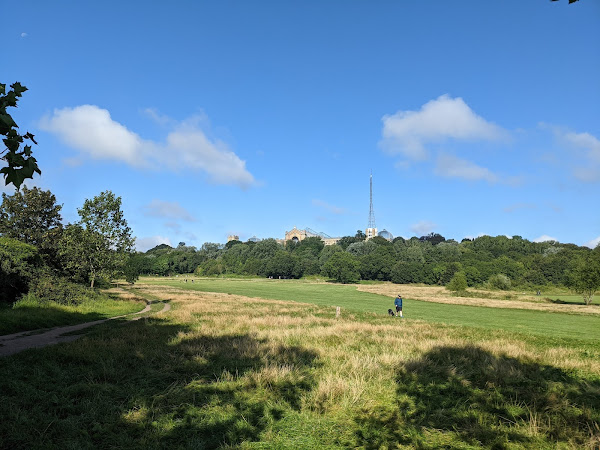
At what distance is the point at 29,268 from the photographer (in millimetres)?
25062

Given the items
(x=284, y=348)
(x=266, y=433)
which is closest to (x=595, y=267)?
(x=284, y=348)

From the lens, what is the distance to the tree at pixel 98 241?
31.2 metres

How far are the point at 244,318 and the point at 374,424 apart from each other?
1780 cm

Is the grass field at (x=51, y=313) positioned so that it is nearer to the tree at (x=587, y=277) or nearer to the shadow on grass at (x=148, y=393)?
the shadow on grass at (x=148, y=393)

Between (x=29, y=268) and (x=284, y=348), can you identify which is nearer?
(x=284, y=348)

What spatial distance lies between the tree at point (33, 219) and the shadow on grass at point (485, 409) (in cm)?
3277

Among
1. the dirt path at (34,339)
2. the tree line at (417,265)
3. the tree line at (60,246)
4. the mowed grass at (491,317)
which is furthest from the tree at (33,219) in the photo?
the tree line at (417,265)

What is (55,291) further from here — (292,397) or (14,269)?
(292,397)

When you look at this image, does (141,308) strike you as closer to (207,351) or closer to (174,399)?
(207,351)

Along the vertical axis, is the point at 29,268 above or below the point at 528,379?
above

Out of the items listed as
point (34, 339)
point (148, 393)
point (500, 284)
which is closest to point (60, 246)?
point (34, 339)

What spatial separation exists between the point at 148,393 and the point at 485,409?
8115mm

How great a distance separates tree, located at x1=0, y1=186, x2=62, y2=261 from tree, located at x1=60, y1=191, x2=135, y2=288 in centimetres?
171

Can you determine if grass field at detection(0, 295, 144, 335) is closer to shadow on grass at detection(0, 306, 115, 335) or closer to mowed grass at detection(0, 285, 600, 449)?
shadow on grass at detection(0, 306, 115, 335)
